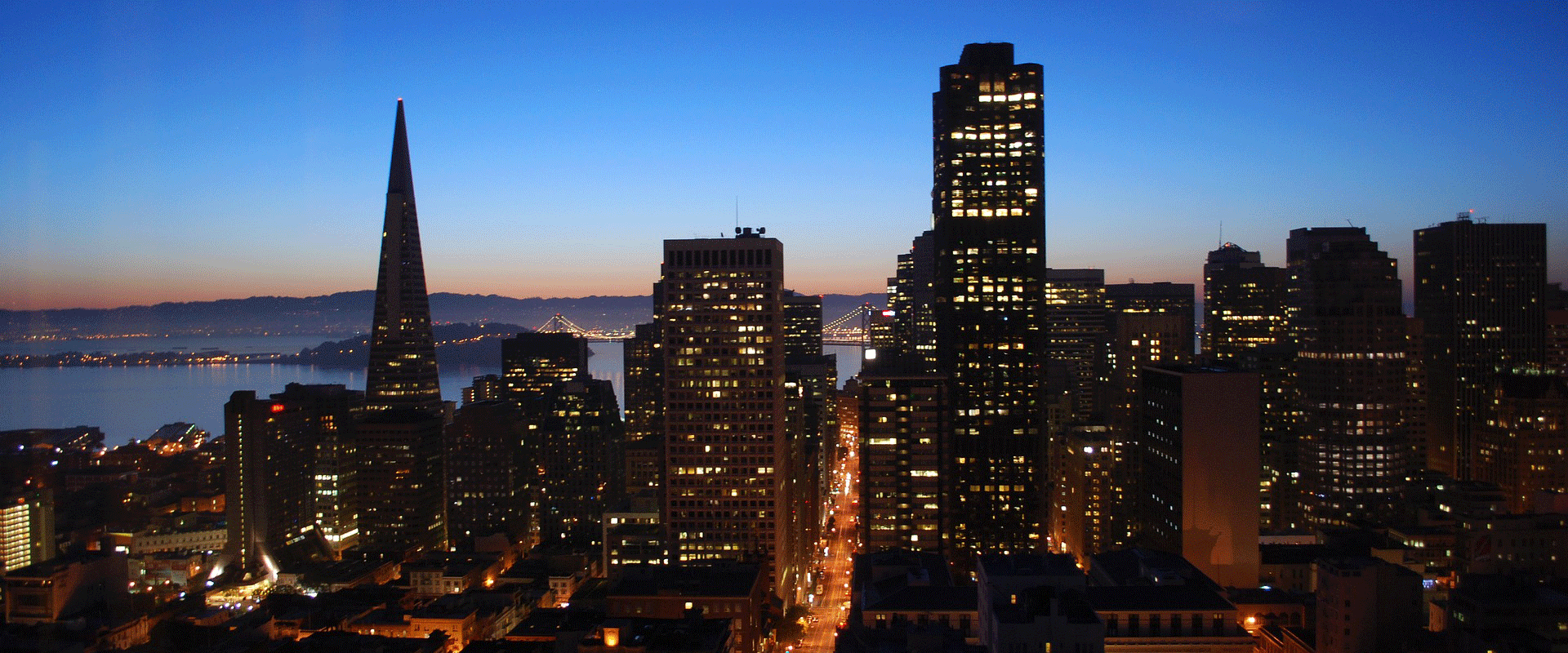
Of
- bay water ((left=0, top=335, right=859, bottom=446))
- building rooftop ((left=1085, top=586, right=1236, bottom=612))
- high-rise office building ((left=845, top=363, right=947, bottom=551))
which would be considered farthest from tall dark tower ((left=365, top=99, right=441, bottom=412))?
building rooftop ((left=1085, top=586, right=1236, bottom=612))

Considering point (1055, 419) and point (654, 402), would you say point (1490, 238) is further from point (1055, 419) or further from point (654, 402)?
point (654, 402)

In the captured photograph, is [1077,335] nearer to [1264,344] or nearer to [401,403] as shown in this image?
[1264,344]

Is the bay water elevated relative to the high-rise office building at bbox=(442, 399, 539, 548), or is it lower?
elevated

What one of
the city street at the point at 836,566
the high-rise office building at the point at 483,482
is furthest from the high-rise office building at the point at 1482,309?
the high-rise office building at the point at 483,482

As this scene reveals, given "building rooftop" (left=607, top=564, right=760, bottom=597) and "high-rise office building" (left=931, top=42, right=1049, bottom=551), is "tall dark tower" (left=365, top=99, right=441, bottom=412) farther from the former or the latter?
"building rooftop" (left=607, top=564, right=760, bottom=597)

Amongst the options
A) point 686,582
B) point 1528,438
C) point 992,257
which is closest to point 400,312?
point 992,257
